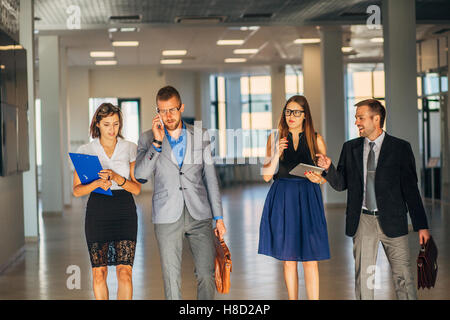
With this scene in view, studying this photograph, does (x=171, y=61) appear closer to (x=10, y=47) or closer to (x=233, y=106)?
(x=233, y=106)

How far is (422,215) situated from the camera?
14.1ft

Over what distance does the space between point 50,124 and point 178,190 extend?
11088 millimetres

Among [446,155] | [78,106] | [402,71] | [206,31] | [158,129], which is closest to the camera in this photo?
[158,129]

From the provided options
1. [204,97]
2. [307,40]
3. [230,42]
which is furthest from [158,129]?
[204,97]

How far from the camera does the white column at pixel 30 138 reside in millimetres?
9797

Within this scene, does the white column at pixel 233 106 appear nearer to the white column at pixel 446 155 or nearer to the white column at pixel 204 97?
the white column at pixel 204 97

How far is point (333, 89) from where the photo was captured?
14.6m

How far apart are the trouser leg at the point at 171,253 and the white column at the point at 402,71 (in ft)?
22.0

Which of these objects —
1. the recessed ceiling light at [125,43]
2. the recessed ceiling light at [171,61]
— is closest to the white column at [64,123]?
the recessed ceiling light at [125,43]

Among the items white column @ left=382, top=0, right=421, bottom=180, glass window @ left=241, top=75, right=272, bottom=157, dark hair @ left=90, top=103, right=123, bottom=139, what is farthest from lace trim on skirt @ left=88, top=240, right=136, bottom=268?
glass window @ left=241, top=75, right=272, bottom=157

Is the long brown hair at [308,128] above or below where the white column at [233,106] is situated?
below

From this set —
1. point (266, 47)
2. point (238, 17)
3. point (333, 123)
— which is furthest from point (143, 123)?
point (238, 17)

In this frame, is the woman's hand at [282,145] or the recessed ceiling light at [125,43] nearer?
the woman's hand at [282,145]

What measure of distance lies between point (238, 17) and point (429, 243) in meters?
8.37
